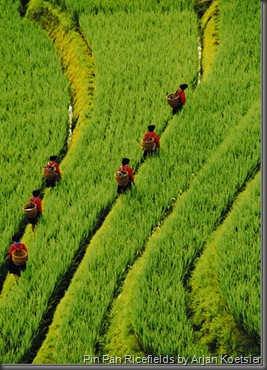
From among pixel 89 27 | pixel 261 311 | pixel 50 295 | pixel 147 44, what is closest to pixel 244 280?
pixel 261 311

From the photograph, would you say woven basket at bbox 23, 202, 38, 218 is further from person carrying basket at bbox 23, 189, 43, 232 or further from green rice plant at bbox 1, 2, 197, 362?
green rice plant at bbox 1, 2, 197, 362

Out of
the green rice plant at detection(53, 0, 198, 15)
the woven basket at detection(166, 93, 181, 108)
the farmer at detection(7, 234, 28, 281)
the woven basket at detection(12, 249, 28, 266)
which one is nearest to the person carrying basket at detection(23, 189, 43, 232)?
the farmer at detection(7, 234, 28, 281)

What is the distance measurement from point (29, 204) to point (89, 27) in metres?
4.64

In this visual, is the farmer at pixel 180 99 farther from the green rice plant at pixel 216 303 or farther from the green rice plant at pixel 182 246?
the green rice plant at pixel 216 303

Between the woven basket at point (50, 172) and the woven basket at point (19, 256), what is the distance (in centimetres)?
134

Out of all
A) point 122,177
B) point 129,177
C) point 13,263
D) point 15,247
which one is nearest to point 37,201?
point 15,247

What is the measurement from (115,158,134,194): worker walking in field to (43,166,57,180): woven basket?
2.78ft

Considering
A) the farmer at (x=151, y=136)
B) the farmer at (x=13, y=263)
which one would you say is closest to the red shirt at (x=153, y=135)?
the farmer at (x=151, y=136)

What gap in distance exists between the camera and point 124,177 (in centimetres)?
683

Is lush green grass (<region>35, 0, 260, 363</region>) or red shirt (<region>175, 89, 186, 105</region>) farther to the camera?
red shirt (<region>175, 89, 186, 105</region>)

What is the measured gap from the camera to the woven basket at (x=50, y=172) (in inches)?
278

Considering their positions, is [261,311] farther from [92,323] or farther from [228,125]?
[228,125]

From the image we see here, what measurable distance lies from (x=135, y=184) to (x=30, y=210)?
137cm

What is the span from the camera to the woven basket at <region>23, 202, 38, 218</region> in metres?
6.59
